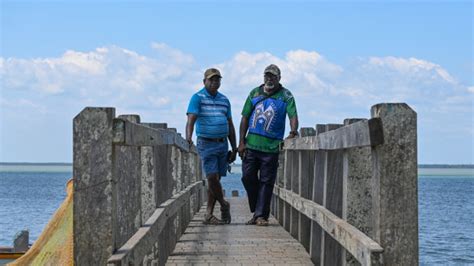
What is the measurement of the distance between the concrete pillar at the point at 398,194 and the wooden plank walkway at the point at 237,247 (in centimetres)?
341

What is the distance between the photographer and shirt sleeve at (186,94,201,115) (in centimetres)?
994

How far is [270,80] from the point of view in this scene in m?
9.84

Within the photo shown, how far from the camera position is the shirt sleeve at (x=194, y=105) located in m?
9.94

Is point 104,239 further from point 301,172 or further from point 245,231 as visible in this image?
point 245,231

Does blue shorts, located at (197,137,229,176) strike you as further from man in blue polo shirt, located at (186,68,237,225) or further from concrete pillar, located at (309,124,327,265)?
concrete pillar, located at (309,124,327,265)

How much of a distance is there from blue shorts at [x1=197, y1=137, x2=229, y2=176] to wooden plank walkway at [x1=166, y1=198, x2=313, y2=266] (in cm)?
74

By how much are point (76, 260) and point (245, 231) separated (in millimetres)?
A: 6126

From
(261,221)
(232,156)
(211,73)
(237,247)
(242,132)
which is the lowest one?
(237,247)

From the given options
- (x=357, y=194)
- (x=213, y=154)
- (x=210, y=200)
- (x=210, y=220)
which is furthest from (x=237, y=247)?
(x=357, y=194)

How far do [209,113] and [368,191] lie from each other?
15.6 ft

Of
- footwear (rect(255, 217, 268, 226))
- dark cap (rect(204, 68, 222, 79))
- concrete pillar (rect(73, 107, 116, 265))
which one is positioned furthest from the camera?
footwear (rect(255, 217, 268, 226))

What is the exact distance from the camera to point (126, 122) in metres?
4.41

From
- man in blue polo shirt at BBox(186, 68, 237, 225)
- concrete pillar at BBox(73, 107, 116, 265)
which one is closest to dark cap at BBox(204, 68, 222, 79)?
man in blue polo shirt at BBox(186, 68, 237, 225)

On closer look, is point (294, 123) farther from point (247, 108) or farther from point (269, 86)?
point (247, 108)
